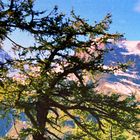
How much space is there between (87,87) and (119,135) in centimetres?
3439

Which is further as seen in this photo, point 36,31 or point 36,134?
point 36,134

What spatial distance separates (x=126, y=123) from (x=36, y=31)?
9716 millimetres

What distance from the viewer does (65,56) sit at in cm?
1759

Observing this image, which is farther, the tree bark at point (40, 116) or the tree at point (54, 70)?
the tree bark at point (40, 116)

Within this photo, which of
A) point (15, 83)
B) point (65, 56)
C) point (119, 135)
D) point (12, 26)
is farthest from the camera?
point (119, 135)

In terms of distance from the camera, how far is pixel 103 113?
2020cm

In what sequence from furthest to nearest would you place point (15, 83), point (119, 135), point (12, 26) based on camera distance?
point (119, 135), point (15, 83), point (12, 26)

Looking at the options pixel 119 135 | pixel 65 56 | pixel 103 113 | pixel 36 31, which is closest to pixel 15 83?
pixel 65 56

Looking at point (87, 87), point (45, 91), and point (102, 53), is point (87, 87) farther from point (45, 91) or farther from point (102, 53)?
point (45, 91)

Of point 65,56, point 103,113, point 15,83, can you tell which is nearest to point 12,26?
point 15,83

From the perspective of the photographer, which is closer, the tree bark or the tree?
the tree

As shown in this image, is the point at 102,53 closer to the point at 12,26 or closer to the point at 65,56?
the point at 65,56

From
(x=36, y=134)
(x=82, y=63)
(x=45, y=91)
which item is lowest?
(x=36, y=134)

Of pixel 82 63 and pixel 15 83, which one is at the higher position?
pixel 82 63
